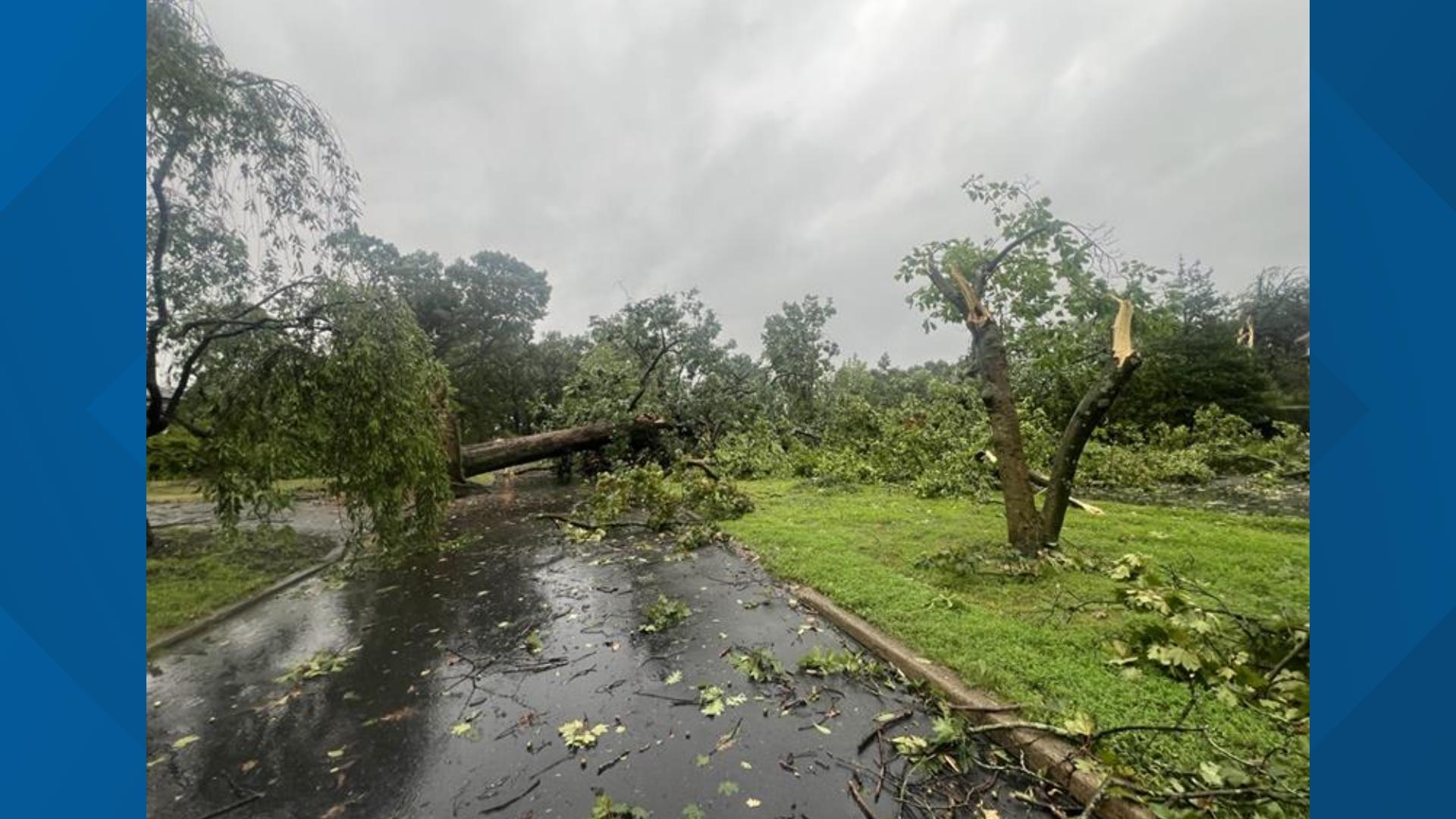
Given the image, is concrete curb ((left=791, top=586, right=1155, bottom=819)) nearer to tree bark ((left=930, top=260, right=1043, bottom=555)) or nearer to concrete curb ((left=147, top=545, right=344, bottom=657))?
tree bark ((left=930, top=260, right=1043, bottom=555))

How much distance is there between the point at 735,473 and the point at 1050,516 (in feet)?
30.6

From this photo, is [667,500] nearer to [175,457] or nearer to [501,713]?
[501,713]

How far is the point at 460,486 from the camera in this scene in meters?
13.1

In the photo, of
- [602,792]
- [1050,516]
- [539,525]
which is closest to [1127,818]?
[602,792]

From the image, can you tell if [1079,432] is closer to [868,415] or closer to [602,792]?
[602,792]

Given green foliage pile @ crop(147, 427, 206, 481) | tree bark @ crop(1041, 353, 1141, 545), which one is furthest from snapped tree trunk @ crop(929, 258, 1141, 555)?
green foliage pile @ crop(147, 427, 206, 481)

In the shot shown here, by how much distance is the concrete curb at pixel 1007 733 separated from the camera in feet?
6.74

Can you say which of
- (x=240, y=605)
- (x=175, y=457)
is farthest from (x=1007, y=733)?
(x=175, y=457)

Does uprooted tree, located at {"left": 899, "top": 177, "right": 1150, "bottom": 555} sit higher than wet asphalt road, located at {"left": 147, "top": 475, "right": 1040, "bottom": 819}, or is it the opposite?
uprooted tree, located at {"left": 899, "top": 177, "right": 1150, "bottom": 555}

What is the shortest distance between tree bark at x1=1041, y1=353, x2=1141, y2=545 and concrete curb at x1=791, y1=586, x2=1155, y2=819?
260cm

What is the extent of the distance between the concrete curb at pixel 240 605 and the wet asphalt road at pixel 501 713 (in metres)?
0.10

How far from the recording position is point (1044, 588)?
4434 mm

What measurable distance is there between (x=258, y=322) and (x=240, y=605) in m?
2.65

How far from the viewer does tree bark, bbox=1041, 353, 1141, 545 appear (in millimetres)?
4844
